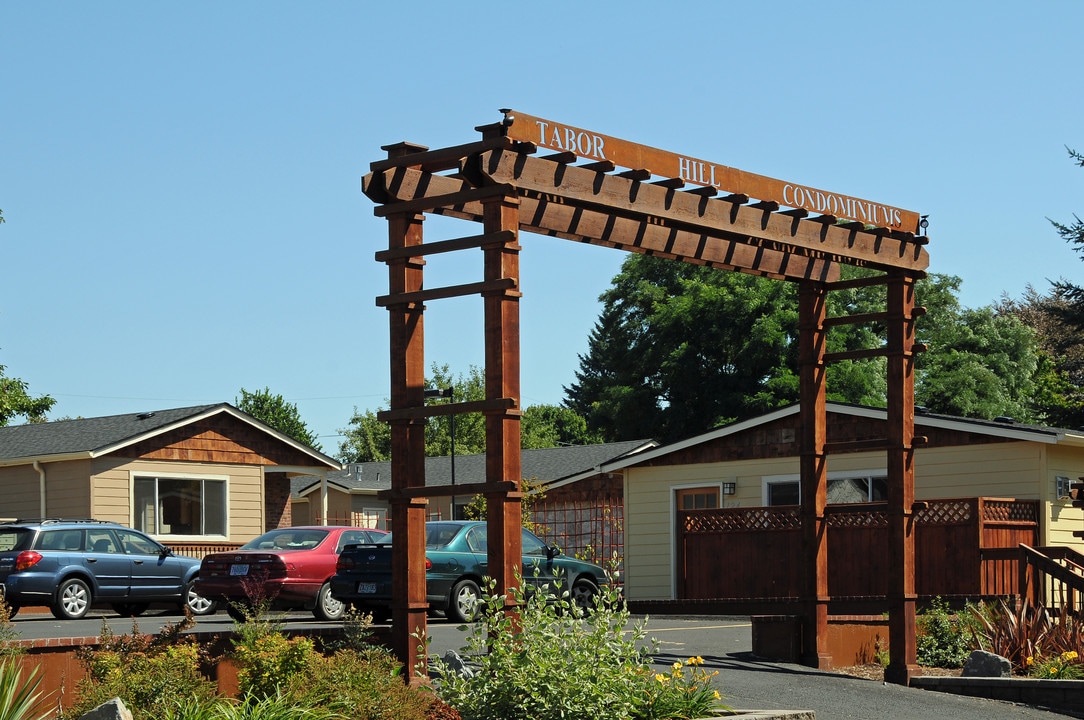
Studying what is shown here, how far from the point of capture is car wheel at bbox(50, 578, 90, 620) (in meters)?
22.5

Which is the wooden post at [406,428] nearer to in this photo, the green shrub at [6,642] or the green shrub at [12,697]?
the green shrub at [6,642]

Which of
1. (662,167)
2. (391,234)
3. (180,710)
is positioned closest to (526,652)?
(180,710)

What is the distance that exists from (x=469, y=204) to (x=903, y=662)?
647 centimetres

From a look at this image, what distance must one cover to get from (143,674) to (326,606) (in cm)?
1181

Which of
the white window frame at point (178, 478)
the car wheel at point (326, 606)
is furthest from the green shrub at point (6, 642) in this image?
the white window frame at point (178, 478)

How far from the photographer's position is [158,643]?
31.9ft

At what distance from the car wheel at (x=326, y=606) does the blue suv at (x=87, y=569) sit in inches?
82.4

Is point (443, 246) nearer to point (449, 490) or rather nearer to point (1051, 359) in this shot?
point (449, 490)

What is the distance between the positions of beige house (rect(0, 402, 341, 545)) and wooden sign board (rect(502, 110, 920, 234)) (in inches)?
723

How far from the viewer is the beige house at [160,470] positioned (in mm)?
29016

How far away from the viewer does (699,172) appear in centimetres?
1325

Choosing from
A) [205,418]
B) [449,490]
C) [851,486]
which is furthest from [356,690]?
[205,418]

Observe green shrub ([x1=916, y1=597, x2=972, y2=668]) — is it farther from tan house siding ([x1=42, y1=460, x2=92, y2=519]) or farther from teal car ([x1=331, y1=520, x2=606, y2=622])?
tan house siding ([x1=42, y1=460, x2=92, y2=519])

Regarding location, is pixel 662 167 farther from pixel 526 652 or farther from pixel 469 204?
pixel 526 652
